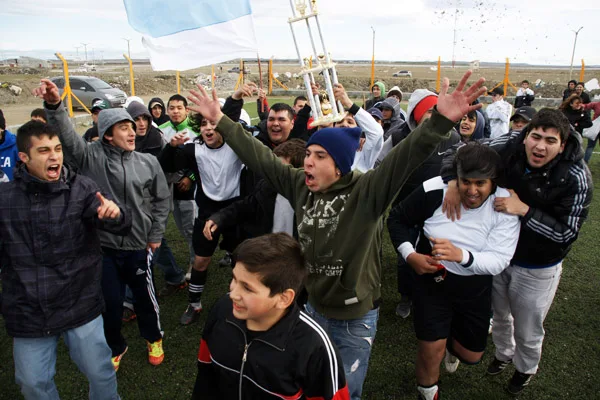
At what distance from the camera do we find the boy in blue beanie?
234cm

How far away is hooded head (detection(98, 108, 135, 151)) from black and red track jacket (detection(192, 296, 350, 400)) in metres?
2.04

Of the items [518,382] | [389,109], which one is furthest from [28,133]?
[389,109]

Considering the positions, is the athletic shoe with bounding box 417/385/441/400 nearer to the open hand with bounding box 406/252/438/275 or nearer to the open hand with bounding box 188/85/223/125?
the open hand with bounding box 406/252/438/275

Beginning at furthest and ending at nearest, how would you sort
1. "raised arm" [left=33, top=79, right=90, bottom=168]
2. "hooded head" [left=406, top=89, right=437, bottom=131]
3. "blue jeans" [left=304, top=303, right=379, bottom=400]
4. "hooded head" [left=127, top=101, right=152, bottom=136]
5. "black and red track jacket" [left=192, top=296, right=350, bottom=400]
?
"hooded head" [left=127, top=101, right=152, bottom=136], "hooded head" [left=406, top=89, right=437, bottom=131], "raised arm" [left=33, top=79, right=90, bottom=168], "blue jeans" [left=304, top=303, right=379, bottom=400], "black and red track jacket" [left=192, top=296, right=350, bottom=400]

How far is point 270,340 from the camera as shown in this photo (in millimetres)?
1857

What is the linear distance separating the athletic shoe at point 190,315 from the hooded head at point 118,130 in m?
1.78

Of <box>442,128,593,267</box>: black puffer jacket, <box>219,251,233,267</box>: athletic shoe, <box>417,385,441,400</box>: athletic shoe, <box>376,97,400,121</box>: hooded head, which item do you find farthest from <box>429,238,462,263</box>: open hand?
<box>376,97,400,121</box>: hooded head

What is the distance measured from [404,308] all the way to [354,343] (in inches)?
81.9

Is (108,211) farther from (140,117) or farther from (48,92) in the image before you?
(140,117)

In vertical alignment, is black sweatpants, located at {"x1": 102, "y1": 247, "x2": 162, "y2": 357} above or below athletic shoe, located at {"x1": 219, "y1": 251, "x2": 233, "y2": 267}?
above

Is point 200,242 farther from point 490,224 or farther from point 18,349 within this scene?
point 490,224

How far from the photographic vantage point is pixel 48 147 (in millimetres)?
2654

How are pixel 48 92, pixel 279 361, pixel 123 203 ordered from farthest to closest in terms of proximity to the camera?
1. pixel 123 203
2. pixel 48 92
3. pixel 279 361

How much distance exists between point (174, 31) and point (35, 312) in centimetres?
254
